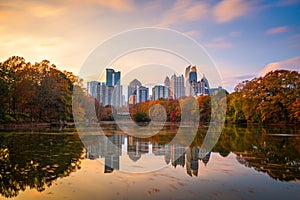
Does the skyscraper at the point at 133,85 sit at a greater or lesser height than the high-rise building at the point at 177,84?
lesser

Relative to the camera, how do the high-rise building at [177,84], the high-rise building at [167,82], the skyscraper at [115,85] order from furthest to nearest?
the skyscraper at [115,85] < the high-rise building at [167,82] < the high-rise building at [177,84]

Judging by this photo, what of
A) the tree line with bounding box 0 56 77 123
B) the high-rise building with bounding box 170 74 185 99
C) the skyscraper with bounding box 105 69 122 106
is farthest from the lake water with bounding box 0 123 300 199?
the skyscraper with bounding box 105 69 122 106

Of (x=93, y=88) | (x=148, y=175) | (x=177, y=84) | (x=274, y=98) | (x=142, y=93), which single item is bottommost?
(x=148, y=175)

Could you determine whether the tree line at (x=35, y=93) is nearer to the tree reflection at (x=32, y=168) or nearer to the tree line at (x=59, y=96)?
the tree line at (x=59, y=96)

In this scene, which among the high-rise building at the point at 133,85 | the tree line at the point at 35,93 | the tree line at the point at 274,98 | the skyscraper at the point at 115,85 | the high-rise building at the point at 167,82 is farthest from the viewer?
the skyscraper at the point at 115,85

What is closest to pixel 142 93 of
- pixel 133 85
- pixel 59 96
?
pixel 133 85

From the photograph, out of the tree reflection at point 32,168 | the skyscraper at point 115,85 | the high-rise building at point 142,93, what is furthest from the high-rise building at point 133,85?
the tree reflection at point 32,168

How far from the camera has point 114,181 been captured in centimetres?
763

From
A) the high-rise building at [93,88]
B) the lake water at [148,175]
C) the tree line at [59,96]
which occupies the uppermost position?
the high-rise building at [93,88]

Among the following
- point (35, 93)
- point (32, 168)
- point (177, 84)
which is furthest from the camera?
point (177, 84)

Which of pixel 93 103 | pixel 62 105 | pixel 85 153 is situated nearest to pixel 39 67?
pixel 62 105

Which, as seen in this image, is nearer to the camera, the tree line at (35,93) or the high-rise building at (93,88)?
the tree line at (35,93)

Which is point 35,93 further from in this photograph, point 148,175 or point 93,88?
point 148,175

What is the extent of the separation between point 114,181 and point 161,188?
139 centimetres
